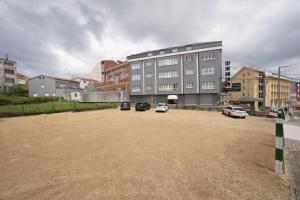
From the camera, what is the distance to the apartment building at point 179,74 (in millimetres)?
36312

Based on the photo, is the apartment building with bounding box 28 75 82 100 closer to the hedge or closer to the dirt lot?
the hedge

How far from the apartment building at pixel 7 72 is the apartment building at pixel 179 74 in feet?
159

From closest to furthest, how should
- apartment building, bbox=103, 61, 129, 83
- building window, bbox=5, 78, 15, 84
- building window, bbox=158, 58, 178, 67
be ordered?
building window, bbox=158, 58, 178, 67
building window, bbox=5, 78, 15, 84
apartment building, bbox=103, 61, 129, 83

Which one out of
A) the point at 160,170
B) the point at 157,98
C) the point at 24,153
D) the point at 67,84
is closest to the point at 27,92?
the point at 67,84

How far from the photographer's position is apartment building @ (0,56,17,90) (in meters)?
54.3

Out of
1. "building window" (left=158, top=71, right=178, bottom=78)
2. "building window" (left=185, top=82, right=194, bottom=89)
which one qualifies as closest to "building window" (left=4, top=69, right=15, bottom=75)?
"building window" (left=158, top=71, right=178, bottom=78)

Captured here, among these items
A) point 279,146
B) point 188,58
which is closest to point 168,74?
point 188,58

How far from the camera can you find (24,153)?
6.07 meters

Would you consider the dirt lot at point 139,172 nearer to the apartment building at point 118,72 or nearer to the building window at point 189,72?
the building window at point 189,72

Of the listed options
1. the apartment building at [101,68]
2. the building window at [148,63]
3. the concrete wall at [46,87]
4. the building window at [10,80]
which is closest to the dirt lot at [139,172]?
the building window at [148,63]

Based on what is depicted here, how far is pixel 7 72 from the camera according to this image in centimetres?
5662

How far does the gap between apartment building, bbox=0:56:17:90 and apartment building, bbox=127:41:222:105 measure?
4840 cm

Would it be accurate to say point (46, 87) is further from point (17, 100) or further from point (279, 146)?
point (279, 146)

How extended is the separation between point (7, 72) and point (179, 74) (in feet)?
214
